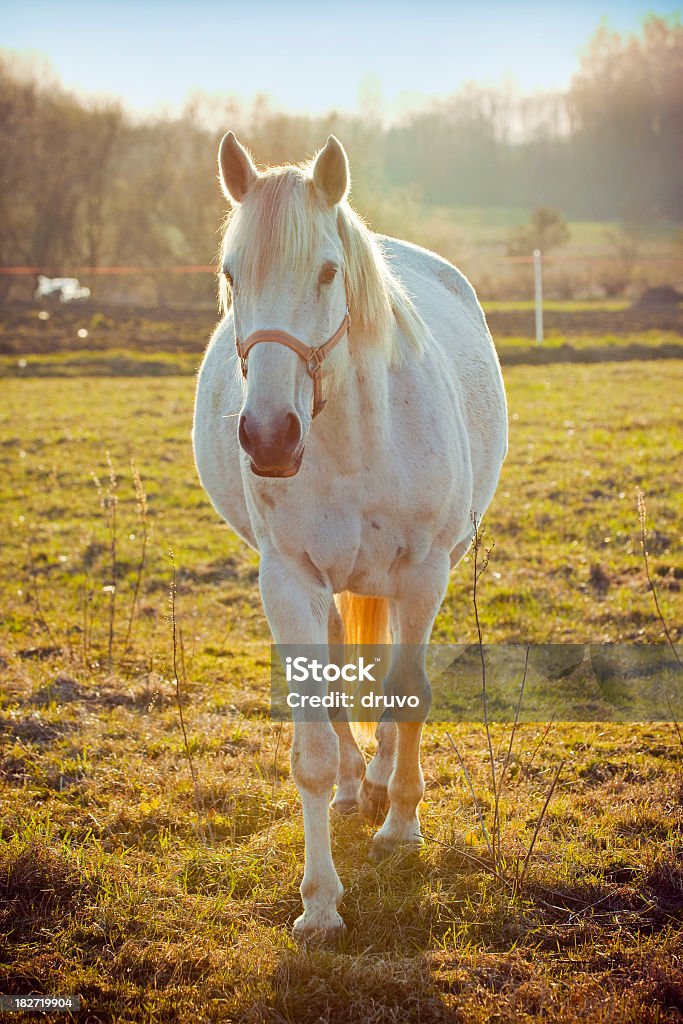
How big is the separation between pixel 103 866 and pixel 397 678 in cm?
114

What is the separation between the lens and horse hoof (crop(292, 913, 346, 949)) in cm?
266

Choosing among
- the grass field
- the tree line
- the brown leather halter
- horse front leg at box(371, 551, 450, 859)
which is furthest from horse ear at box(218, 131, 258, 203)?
the tree line

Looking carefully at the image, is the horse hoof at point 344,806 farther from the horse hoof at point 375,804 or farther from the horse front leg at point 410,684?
the horse front leg at point 410,684

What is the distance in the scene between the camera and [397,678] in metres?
3.10

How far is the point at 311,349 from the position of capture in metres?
2.50

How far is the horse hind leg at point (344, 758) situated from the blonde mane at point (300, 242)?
1259 millimetres

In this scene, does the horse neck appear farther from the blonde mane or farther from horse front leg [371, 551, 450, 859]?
horse front leg [371, 551, 450, 859]

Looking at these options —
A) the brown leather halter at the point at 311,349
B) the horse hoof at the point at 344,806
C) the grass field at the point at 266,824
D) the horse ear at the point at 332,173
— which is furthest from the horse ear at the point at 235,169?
the horse hoof at the point at 344,806

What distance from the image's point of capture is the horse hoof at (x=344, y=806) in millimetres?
3557

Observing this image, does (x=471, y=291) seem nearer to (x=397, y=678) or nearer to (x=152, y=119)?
(x=397, y=678)

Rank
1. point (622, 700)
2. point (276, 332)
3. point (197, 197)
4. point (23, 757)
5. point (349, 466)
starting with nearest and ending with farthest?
point (276, 332) < point (349, 466) < point (23, 757) < point (622, 700) < point (197, 197)

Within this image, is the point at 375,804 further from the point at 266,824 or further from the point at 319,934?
the point at 319,934

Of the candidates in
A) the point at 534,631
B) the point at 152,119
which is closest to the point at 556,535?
the point at 534,631

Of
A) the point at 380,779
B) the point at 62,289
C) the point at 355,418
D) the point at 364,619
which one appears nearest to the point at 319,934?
the point at 380,779
